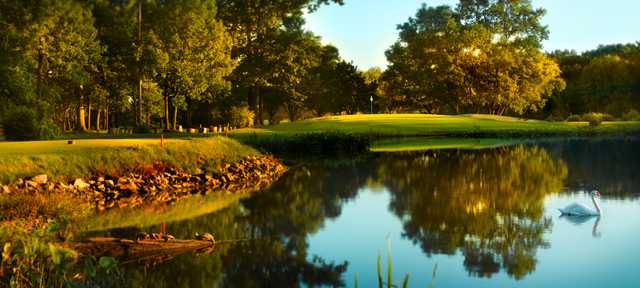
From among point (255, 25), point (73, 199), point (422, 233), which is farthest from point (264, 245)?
point (255, 25)

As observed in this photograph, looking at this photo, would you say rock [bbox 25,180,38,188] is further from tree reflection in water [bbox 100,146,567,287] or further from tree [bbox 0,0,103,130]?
tree [bbox 0,0,103,130]

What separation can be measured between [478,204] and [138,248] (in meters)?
10.8

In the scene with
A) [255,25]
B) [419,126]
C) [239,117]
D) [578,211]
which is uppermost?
[255,25]

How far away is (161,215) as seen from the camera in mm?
18500

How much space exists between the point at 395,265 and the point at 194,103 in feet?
219

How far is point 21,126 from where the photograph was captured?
31500mm

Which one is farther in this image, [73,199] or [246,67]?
[246,67]

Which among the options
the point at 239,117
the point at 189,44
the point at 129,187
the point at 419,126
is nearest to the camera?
the point at 129,187

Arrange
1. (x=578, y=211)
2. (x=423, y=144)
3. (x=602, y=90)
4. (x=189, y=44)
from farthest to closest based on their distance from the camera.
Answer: (x=602, y=90) → (x=189, y=44) → (x=423, y=144) → (x=578, y=211)

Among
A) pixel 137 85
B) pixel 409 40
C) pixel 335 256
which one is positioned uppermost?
pixel 409 40

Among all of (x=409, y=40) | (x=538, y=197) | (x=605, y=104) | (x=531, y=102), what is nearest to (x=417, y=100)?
(x=409, y=40)

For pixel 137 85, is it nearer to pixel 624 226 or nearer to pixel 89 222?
pixel 89 222

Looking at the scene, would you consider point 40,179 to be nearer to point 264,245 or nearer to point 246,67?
point 264,245

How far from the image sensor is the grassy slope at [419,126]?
56438 mm
